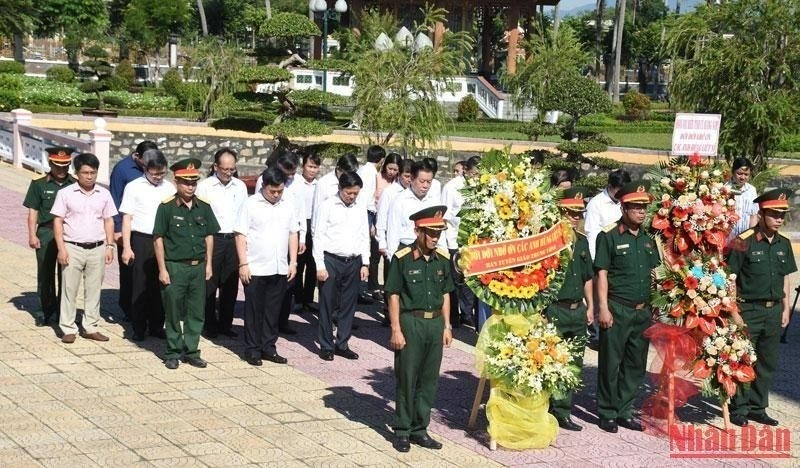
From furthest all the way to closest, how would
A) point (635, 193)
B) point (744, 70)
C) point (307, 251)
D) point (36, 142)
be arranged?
point (36, 142) → point (744, 70) → point (307, 251) → point (635, 193)

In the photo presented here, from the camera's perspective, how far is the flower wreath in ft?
27.8

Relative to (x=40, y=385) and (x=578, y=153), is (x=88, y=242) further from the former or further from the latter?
(x=578, y=153)

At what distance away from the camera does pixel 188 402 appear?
8.96 m

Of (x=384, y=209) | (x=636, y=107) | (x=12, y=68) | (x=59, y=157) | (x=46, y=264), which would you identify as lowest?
(x=636, y=107)

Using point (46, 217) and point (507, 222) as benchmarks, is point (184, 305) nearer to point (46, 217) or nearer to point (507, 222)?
point (46, 217)

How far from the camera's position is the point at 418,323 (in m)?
8.19

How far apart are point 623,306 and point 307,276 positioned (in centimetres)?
454

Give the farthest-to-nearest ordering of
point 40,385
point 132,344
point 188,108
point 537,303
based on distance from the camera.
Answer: point 188,108 → point 132,344 → point 40,385 → point 537,303

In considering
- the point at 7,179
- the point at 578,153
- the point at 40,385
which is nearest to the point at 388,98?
the point at 578,153

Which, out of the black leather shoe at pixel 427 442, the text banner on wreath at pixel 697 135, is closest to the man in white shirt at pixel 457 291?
the text banner on wreath at pixel 697 135

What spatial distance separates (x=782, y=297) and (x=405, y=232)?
3.67 m

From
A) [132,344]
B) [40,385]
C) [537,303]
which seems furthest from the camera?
[132,344]

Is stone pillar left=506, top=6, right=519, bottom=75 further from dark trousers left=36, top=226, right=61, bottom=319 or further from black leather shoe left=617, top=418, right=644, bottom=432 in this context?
black leather shoe left=617, top=418, right=644, bottom=432

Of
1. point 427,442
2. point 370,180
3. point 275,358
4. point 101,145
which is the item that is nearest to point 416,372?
point 427,442
